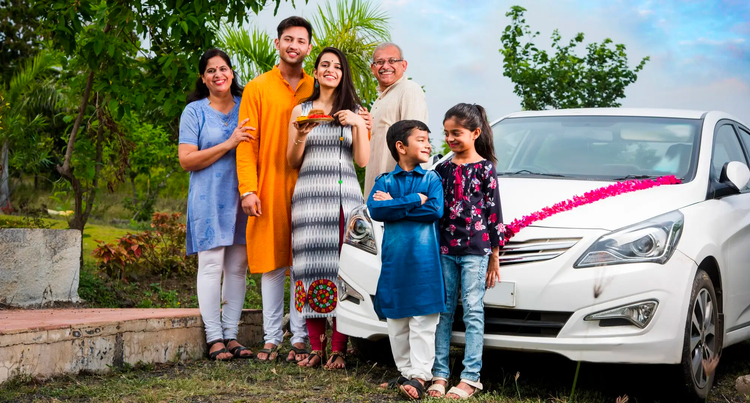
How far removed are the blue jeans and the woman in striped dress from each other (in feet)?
3.05

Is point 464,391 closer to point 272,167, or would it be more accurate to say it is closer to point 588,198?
point 588,198

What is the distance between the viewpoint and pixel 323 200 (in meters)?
4.68

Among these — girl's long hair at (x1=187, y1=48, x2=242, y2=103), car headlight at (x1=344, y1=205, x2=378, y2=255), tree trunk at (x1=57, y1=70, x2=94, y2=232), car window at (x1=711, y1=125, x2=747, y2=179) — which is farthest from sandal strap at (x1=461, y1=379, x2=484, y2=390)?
tree trunk at (x1=57, y1=70, x2=94, y2=232)

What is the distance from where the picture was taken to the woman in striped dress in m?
4.68

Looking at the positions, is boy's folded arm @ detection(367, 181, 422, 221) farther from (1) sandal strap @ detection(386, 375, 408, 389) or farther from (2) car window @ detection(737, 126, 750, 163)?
(2) car window @ detection(737, 126, 750, 163)

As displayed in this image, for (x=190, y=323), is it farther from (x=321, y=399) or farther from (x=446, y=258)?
(x=446, y=258)

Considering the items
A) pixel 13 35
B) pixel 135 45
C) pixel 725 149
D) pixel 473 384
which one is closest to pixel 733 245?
pixel 725 149

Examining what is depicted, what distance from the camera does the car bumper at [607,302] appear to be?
363cm

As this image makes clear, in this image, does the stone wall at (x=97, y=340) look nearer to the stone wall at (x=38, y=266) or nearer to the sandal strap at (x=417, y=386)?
the stone wall at (x=38, y=266)

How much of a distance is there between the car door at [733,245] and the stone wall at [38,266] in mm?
5134

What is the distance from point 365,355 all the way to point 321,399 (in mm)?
1086

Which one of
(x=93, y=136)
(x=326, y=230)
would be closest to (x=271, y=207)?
(x=326, y=230)

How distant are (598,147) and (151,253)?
5602 millimetres

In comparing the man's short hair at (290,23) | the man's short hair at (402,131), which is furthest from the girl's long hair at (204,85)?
the man's short hair at (402,131)
